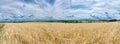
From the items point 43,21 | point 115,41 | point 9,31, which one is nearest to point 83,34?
point 115,41

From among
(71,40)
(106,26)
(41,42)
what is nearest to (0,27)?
(41,42)

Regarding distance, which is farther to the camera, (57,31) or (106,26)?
(106,26)

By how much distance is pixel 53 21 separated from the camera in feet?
18.8

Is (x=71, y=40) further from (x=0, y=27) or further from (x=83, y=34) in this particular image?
(x=0, y=27)

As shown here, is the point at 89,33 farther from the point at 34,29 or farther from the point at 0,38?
the point at 0,38

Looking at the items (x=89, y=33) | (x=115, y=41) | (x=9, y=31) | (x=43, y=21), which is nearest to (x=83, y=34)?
(x=89, y=33)

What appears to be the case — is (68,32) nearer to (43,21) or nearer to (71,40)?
(71,40)

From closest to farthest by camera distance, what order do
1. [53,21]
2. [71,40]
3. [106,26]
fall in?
[71,40] → [106,26] → [53,21]

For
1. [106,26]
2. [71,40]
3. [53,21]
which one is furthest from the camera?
[53,21]

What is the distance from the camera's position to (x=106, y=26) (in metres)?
5.06

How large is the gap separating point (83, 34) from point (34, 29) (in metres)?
0.64

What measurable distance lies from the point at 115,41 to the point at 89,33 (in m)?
0.33

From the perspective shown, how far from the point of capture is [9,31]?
4.79 metres

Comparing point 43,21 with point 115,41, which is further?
point 43,21
